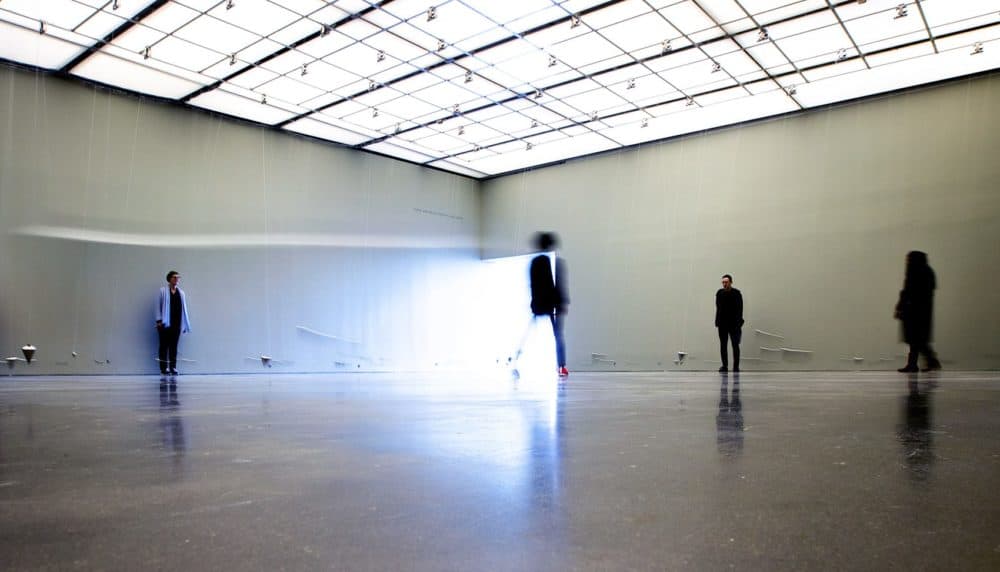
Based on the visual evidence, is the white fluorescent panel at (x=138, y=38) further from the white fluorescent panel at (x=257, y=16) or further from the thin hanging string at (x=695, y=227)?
the thin hanging string at (x=695, y=227)

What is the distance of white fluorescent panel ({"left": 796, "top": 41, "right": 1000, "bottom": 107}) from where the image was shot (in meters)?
15.1

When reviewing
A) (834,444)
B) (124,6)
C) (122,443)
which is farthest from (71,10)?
(834,444)

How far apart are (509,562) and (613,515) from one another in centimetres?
26

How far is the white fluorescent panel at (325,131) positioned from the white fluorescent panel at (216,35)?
15.4 ft

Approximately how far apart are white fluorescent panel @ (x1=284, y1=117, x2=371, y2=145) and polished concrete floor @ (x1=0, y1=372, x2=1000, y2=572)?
18610 millimetres

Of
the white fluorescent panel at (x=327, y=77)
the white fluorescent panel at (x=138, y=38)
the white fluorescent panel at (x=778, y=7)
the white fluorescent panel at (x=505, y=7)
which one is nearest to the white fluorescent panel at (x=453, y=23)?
the white fluorescent panel at (x=505, y=7)

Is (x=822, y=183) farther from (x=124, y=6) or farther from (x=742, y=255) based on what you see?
(x=124, y=6)

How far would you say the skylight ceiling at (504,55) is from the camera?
13.2 metres

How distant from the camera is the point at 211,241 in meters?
18.3

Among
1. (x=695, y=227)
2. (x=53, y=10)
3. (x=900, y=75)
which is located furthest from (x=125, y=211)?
(x=900, y=75)

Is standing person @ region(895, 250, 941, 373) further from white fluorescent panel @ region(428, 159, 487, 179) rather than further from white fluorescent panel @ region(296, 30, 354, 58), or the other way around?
white fluorescent panel @ region(428, 159, 487, 179)

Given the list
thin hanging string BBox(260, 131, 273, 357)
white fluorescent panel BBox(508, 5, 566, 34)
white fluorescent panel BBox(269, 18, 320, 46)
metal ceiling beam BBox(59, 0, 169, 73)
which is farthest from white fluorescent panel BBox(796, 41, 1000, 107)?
metal ceiling beam BBox(59, 0, 169, 73)

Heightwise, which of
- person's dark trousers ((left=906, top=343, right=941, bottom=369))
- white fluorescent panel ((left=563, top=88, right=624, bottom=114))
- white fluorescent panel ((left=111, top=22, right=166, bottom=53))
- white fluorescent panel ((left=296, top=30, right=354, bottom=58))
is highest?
white fluorescent panel ((left=296, top=30, right=354, bottom=58))

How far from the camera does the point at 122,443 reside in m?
1.80
